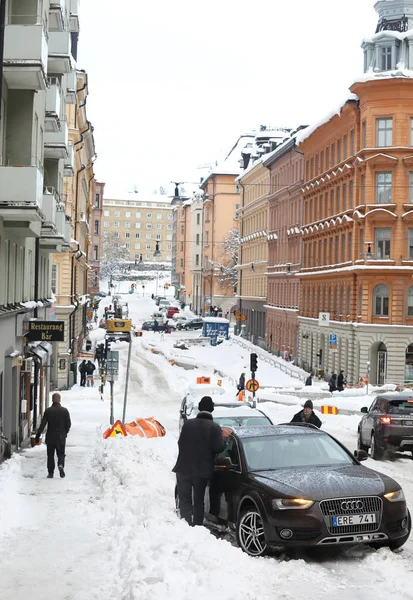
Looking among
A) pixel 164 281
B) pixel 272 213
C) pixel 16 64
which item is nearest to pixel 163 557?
pixel 16 64

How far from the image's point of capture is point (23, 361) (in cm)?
2433

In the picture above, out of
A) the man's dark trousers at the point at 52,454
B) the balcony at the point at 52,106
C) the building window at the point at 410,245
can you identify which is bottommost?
the man's dark trousers at the point at 52,454

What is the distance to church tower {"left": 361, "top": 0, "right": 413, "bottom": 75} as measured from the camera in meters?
52.0

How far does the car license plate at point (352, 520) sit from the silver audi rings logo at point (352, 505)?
0.08 meters

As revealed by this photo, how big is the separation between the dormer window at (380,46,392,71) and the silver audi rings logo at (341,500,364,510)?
4541cm

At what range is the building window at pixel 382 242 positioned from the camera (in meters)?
49.7

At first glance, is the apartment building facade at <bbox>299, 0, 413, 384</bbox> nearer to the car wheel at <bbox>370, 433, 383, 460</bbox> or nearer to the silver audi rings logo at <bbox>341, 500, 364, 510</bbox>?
the car wheel at <bbox>370, 433, 383, 460</bbox>

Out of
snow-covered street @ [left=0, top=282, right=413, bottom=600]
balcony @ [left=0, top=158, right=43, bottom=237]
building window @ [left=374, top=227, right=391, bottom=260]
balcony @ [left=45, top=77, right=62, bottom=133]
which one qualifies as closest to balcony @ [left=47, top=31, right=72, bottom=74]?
balcony @ [left=45, top=77, right=62, bottom=133]

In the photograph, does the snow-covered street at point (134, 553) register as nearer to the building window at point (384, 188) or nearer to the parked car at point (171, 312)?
the building window at point (384, 188)

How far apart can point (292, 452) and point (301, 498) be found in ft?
4.98

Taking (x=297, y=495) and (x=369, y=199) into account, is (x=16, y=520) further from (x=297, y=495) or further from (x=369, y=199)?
(x=369, y=199)

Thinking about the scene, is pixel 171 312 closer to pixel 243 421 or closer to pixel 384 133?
pixel 384 133

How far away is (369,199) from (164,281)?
147015 millimetres

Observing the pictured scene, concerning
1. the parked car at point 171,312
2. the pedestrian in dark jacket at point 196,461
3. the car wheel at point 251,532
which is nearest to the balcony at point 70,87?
the pedestrian in dark jacket at point 196,461
